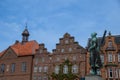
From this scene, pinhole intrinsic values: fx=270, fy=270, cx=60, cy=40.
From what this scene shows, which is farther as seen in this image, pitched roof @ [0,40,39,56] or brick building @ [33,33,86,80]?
pitched roof @ [0,40,39,56]

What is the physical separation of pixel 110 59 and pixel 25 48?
69.5 feet

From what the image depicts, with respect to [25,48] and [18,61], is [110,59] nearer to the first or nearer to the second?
[25,48]

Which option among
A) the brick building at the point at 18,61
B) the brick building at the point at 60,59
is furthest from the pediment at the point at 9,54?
the brick building at the point at 60,59

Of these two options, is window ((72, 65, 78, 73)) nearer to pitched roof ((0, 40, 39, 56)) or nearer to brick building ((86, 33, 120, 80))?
brick building ((86, 33, 120, 80))

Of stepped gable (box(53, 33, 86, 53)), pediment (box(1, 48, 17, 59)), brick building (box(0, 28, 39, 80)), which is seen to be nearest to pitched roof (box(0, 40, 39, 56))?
brick building (box(0, 28, 39, 80))

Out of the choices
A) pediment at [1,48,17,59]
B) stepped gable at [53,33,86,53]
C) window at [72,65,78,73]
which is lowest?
window at [72,65,78,73]

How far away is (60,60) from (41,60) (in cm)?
453

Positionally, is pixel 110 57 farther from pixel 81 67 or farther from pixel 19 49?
pixel 19 49

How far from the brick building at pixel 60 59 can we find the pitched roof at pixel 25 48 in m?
3.52

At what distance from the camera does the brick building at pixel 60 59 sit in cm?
5253

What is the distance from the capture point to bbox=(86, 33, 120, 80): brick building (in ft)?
164

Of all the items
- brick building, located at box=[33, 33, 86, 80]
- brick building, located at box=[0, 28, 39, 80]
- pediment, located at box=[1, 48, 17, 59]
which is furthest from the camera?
pediment, located at box=[1, 48, 17, 59]

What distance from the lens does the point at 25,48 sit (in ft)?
206

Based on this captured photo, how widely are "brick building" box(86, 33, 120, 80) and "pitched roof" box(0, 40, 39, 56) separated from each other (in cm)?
1568
